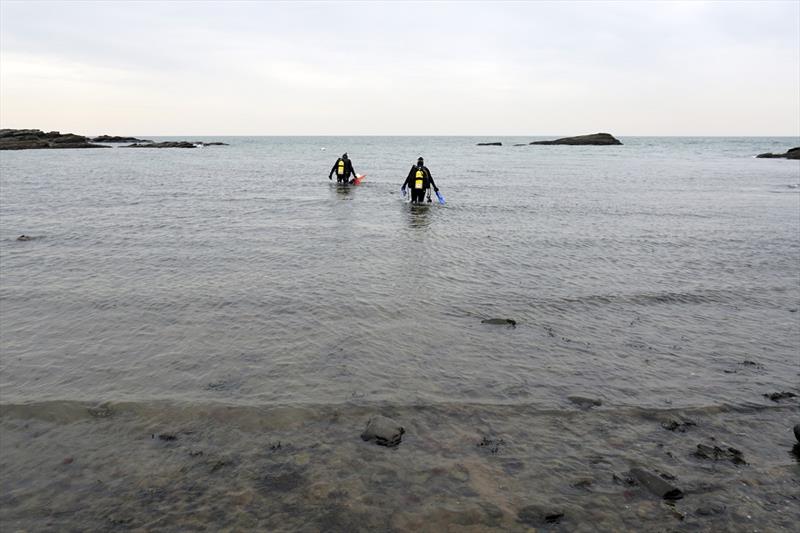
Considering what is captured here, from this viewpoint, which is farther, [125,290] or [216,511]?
[125,290]

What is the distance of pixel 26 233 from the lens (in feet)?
54.9

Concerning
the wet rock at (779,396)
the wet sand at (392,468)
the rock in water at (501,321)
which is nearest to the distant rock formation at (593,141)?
the rock in water at (501,321)

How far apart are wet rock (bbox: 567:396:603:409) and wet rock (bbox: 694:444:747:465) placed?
1.24 metres

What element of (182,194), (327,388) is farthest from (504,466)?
(182,194)

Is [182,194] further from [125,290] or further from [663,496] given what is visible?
[663,496]

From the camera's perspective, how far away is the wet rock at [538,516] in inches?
177

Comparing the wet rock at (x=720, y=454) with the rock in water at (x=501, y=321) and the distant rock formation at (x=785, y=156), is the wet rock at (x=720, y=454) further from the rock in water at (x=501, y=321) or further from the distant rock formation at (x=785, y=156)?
the distant rock formation at (x=785, y=156)

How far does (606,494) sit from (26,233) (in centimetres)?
1900

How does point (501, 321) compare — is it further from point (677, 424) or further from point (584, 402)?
point (677, 424)

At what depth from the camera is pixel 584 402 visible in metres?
6.58

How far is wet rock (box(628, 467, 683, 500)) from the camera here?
4.86 m

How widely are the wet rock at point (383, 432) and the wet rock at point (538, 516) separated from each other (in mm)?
1593

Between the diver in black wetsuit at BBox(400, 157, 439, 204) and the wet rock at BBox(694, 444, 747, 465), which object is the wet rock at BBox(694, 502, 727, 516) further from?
the diver in black wetsuit at BBox(400, 157, 439, 204)

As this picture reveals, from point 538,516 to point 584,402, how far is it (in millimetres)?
2387
